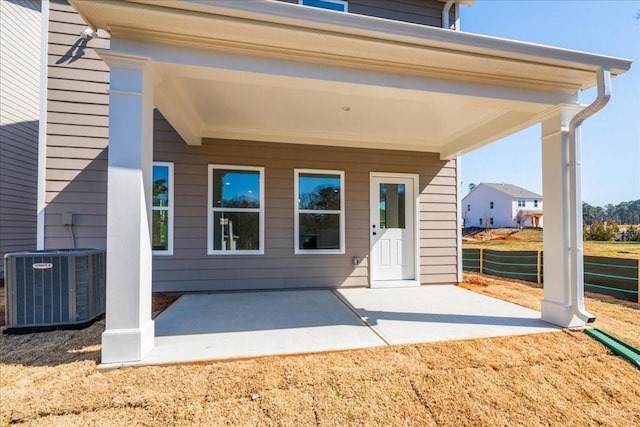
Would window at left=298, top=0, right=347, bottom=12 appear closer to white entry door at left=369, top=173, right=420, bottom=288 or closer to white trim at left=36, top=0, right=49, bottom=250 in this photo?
white entry door at left=369, top=173, right=420, bottom=288

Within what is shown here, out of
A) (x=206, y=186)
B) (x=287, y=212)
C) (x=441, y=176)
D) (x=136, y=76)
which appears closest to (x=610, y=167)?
(x=441, y=176)

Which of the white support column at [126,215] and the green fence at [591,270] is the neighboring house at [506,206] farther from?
the white support column at [126,215]

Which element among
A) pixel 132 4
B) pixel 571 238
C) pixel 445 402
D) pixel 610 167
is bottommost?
pixel 445 402

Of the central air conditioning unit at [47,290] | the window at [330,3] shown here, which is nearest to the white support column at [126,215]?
the central air conditioning unit at [47,290]

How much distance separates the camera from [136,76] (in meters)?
2.33

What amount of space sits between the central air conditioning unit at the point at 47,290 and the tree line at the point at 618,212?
43326 millimetres

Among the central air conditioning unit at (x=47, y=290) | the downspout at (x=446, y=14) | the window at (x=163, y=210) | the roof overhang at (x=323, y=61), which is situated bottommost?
the central air conditioning unit at (x=47, y=290)

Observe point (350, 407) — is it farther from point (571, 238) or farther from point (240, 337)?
point (571, 238)

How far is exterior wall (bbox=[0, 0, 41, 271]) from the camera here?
6.27 meters

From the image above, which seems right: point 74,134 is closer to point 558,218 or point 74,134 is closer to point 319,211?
point 319,211

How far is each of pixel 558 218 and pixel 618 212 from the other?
53.8 meters

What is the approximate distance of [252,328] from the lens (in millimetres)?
3045

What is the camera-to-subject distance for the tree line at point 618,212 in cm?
3478

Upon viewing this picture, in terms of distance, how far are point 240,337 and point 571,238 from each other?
3516 mm
